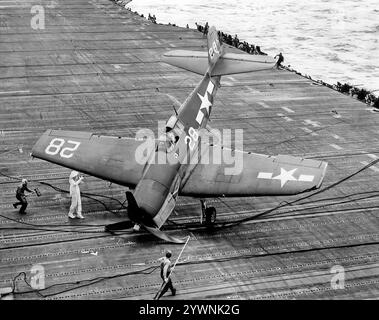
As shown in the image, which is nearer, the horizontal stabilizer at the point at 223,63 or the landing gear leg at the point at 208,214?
the landing gear leg at the point at 208,214

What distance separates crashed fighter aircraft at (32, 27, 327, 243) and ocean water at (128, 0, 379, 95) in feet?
87.6

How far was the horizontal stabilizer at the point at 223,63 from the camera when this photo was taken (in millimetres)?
25969

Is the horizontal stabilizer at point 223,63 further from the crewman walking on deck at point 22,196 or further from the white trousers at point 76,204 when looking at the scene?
the crewman walking on deck at point 22,196

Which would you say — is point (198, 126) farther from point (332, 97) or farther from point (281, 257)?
point (332, 97)

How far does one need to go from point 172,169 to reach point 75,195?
10.9 ft

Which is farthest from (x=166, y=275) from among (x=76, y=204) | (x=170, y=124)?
(x=170, y=124)

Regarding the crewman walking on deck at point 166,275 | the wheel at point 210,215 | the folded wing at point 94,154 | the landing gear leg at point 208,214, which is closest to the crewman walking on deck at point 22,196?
the folded wing at point 94,154

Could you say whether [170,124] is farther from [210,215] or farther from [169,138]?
[210,215]

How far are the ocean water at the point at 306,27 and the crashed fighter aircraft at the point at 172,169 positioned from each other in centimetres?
2669

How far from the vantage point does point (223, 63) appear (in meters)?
26.5

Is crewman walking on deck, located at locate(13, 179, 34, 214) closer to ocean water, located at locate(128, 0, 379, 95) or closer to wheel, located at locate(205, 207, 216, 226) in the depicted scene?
wheel, located at locate(205, 207, 216, 226)

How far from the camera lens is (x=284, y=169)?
757 inches

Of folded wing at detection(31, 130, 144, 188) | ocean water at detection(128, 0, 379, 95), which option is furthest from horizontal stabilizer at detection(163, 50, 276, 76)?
ocean water at detection(128, 0, 379, 95)
